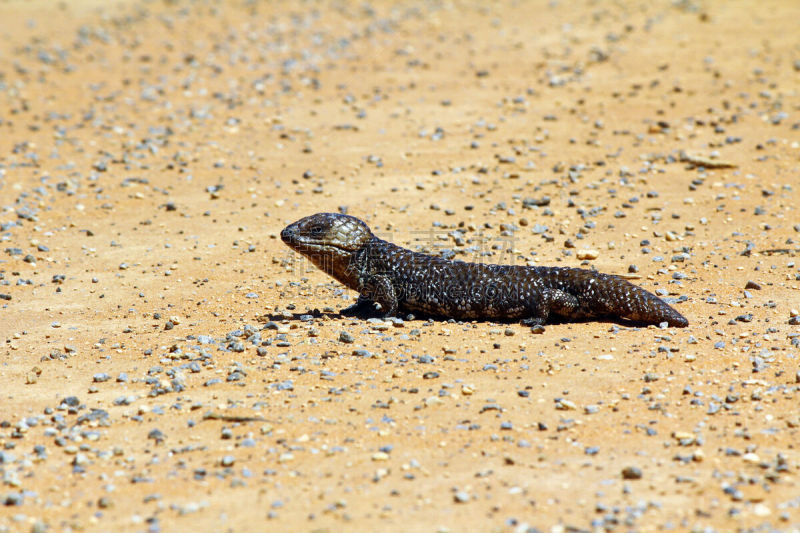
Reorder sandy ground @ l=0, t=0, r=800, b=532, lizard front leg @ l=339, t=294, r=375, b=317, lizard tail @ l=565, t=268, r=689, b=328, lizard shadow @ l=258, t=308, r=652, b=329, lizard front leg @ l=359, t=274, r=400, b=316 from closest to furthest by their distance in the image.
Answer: sandy ground @ l=0, t=0, r=800, b=532 → lizard tail @ l=565, t=268, r=689, b=328 → lizard shadow @ l=258, t=308, r=652, b=329 → lizard front leg @ l=359, t=274, r=400, b=316 → lizard front leg @ l=339, t=294, r=375, b=317

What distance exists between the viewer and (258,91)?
18500mm

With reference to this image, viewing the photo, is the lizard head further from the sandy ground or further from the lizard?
the sandy ground

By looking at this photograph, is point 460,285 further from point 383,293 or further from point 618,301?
point 618,301

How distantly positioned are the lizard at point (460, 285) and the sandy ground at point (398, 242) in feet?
0.96

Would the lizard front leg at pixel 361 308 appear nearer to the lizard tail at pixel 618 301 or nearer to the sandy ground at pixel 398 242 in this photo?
the sandy ground at pixel 398 242

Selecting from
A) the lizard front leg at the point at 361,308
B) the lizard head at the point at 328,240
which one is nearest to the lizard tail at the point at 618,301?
the lizard front leg at the point at 361,308

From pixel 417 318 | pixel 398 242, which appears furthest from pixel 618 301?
pixel 398 242

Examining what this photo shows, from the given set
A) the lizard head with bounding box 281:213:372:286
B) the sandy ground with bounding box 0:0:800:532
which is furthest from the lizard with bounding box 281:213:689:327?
the sandy ground with bounding box 0:0:800:532

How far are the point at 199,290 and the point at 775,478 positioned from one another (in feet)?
23.9

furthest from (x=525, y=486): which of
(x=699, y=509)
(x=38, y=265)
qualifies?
(x=38, y=265)

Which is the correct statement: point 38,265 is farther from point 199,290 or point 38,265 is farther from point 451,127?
point 451,127

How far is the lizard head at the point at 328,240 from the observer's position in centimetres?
998

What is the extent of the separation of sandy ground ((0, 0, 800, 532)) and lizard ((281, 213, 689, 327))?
0.96 ft

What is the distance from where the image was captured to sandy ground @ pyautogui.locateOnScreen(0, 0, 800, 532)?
6.29 meters
